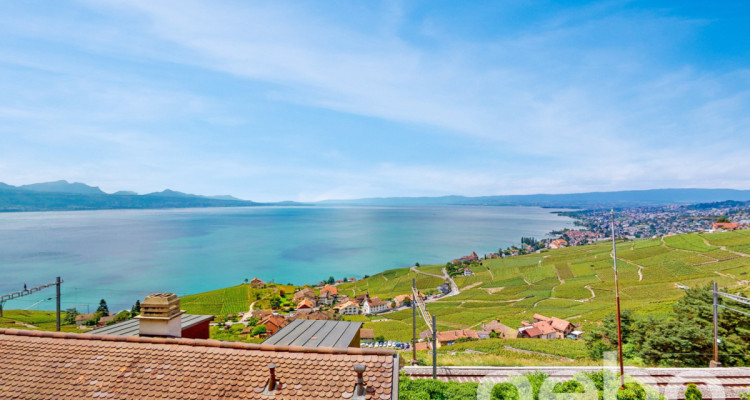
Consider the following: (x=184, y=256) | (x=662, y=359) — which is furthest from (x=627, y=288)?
(x=184, y=256)

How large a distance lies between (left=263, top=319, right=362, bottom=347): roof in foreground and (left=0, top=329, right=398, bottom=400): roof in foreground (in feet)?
5.12

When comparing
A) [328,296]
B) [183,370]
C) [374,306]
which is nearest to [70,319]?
[328,296]

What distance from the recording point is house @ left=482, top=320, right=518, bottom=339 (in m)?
36.9

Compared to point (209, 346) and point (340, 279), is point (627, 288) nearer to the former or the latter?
point (209, 346)

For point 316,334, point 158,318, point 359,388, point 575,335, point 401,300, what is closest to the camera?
point 359,388

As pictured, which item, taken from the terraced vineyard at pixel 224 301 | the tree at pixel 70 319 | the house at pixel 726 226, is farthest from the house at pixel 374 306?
the house at pixel 726 226

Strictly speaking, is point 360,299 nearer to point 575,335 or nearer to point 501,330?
point 501,330

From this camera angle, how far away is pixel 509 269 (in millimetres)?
82500

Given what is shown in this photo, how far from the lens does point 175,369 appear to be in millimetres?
5473

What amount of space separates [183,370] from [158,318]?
1.73 metres

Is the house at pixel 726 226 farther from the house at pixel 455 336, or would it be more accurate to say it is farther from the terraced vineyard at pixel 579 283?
the house at pixel 455 336

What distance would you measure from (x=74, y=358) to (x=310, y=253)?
11949 centimetres

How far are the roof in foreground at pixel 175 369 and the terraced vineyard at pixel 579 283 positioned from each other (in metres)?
34.6

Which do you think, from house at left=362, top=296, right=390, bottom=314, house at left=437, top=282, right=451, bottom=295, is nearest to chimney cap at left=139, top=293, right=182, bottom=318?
house at left=362, top=296, right=390, bottom=314
